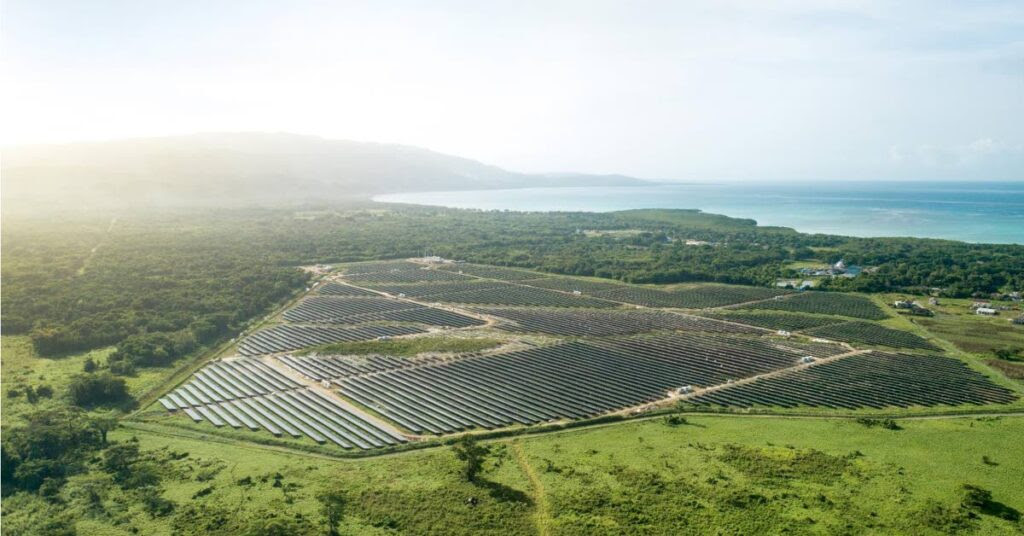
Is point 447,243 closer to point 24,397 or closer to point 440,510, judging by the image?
point 24,397

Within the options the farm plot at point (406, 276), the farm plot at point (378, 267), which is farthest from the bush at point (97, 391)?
the farm plot at point (378, 267)

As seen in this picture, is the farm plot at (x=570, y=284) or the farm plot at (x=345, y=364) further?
the farm plot at (x=570, y=284)

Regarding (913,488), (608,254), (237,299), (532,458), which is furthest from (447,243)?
(913,488)

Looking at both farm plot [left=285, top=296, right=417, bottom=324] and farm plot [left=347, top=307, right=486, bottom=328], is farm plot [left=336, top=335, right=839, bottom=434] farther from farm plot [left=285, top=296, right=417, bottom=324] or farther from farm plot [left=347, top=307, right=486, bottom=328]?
farm plot [left=285, top=296, right=417, bottom=324]

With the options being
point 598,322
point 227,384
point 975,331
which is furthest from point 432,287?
point 975,331

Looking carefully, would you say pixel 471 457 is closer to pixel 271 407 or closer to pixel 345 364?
A: pixel 271 407

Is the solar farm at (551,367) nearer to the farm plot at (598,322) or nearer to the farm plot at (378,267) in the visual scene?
the farm plot at (598,322)
